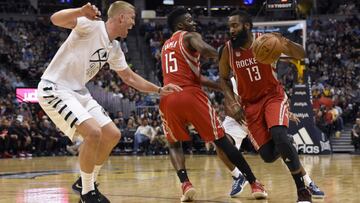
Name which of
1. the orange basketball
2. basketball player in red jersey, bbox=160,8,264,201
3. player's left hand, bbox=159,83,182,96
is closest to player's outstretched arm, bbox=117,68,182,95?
player's left hand, bbox=159,83,182,96

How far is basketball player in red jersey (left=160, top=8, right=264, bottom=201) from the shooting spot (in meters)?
6.68

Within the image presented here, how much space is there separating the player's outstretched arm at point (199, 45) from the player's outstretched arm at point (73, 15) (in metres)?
1.42

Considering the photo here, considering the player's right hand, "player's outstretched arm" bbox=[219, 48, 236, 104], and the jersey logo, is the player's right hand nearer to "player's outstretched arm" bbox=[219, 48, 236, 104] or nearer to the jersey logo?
the jersey logo

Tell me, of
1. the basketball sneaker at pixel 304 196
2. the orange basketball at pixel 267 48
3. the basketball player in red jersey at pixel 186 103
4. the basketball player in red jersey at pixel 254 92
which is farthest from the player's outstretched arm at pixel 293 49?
the basketball sneaker at pixel 304 196

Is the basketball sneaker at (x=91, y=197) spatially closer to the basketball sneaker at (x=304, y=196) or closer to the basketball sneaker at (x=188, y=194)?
the basketball sneaker at (x=188, y=194)

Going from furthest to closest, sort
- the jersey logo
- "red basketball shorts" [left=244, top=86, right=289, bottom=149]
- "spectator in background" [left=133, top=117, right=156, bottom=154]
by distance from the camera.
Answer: "spectator in background" [left=133, top=117, right=156, bottom=154]
"red basketball shorts" [left=244, top=86, right=289, bottom=149]
the jersey logo

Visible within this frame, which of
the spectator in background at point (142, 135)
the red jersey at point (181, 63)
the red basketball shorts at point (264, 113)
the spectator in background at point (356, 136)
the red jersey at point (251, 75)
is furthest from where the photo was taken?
the spectator in background at point (142, 135)

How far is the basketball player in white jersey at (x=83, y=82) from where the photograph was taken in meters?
5.55

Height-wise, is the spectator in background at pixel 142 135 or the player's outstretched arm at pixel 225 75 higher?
the player's outstretched arm at pixel 225 75

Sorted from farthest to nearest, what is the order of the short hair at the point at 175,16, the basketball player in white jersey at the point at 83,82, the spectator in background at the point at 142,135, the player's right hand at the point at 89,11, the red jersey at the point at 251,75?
the spectator in background at the point at 142,135 → the short hair at the point at 175,16 → the red jersey at the point at 251,75 → the basketball player in white jersey at the point at 83,82 → the player's right hand at the point at 89,11

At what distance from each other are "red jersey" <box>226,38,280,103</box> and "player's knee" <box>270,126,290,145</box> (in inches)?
21.8

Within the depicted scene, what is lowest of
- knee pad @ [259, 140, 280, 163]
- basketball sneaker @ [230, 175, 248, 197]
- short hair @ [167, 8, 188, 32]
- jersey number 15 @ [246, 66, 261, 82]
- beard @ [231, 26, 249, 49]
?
basketball sneaker @ [230, 175, 248, 197]

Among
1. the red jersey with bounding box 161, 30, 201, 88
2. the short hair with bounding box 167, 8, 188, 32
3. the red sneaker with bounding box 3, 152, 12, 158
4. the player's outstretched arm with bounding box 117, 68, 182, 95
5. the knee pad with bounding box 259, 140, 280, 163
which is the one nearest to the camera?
the knee pad with bounding box 259, 140, 280, 163

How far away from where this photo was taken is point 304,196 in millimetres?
5934
